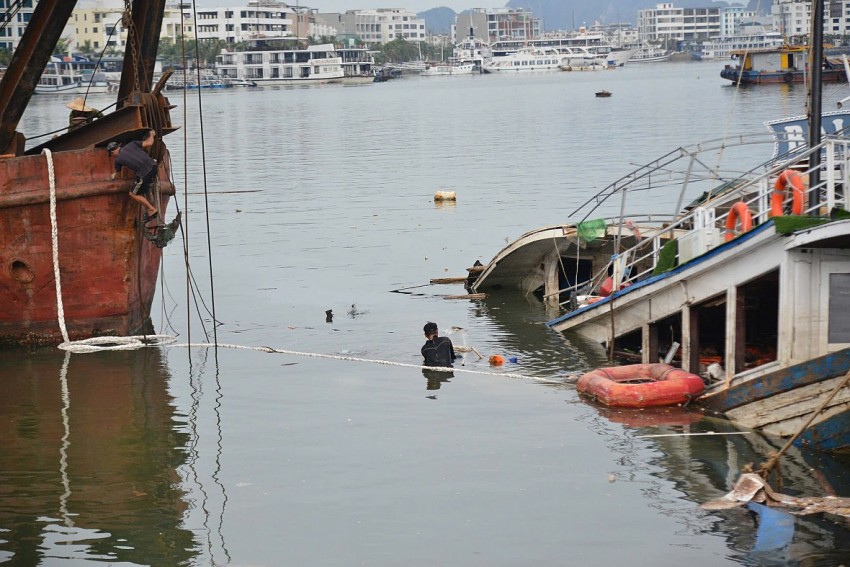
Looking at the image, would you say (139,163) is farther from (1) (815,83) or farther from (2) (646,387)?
A: (1) (815,83)

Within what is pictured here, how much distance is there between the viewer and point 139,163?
18.4 meters

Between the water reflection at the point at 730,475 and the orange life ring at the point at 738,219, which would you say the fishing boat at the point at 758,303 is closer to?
the orange life ring at the point at 738,219

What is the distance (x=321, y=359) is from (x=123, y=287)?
3414mm

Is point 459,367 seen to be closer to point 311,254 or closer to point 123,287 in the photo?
point 123,287

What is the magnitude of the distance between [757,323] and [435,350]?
4.65 meters

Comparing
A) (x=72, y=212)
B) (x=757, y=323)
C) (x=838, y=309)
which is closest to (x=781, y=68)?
(x=757, y=323)

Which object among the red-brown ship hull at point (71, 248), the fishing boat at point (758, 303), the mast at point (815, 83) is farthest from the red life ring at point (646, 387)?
the red-brown ship hull at point (71, 248)

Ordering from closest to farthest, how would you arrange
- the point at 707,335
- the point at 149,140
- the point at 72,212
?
the point at 707,335 < the point at 149,140 < the point at 72,212

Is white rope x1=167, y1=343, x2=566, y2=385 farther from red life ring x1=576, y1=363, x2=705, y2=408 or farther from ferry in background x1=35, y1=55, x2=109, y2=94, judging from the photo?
ferry in background x1=35, y1=55, x2=109, y2=94

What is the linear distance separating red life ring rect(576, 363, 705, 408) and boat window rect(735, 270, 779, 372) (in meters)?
0.75

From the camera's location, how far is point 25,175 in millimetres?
18500

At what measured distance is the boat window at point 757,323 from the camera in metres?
14.9

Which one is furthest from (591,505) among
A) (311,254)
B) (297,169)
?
(297,169)

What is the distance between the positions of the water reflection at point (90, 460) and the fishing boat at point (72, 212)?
0.76m
